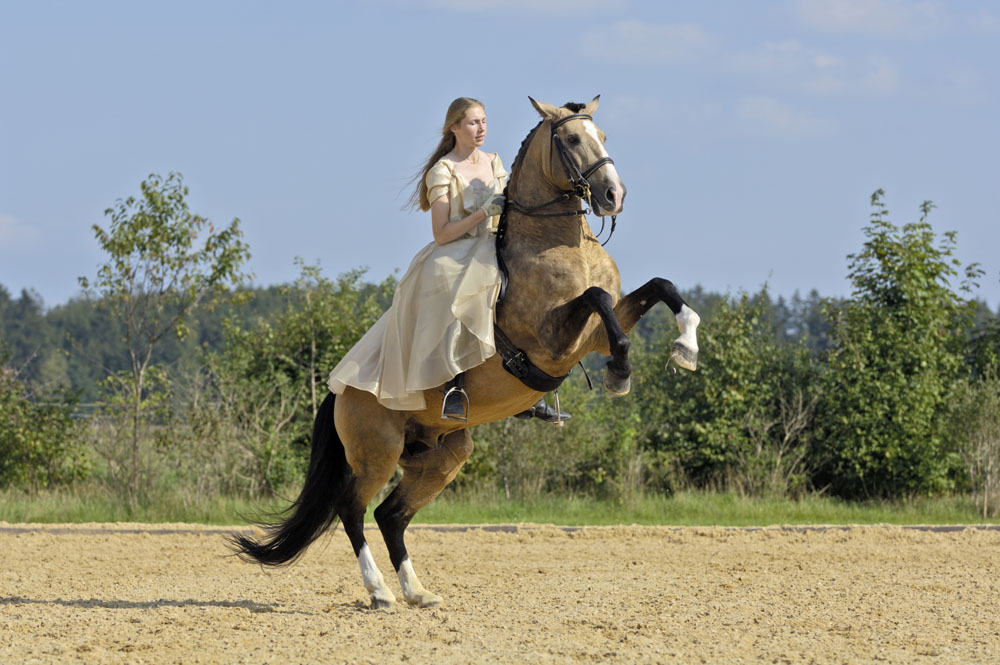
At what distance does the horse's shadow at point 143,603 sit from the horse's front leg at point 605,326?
2.47 metres

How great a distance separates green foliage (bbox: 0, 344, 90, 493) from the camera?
13.2 meters

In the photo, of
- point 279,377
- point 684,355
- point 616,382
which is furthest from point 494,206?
point 279,377

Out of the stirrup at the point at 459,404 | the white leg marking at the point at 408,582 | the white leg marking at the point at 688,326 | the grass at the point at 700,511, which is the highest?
the white leg marking at the point at 688,326

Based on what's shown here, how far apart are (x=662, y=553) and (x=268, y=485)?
19.6ft

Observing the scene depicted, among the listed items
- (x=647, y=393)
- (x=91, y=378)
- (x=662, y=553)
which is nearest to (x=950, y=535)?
(x=662, y=553)

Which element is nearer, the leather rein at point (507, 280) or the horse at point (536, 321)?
the horse at point (536, 321)

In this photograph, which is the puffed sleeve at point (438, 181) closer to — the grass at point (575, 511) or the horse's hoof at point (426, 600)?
the horse's hoof at point (426, 600)

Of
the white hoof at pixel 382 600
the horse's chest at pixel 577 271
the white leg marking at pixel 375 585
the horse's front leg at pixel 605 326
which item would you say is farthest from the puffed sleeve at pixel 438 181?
the white hoof at pixel 382 600

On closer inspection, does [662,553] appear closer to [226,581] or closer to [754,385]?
[226,581]

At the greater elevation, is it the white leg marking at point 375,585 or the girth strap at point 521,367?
the girth strap at point 521,367

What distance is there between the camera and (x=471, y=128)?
6074 mm

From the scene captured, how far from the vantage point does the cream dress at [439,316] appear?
5.75 metres

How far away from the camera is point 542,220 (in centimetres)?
580

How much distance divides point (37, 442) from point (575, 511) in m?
6.76
